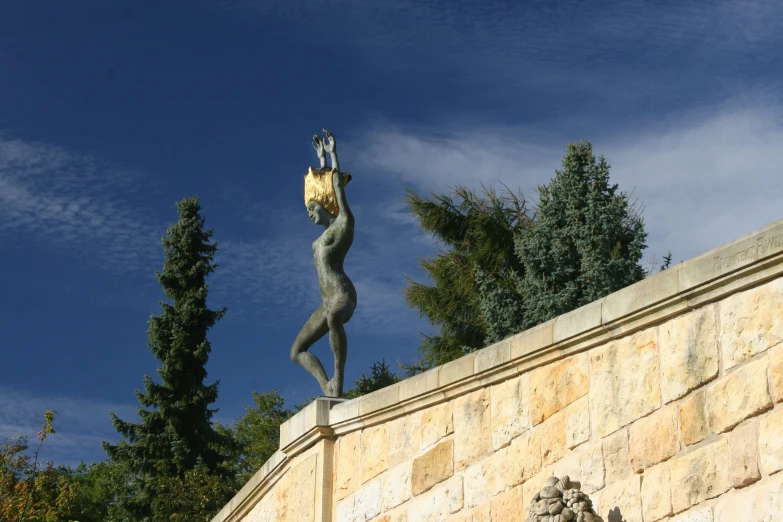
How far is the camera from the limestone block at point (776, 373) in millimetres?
5500

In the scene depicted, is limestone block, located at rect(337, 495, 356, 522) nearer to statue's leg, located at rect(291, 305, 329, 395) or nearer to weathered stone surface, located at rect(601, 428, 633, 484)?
statue's leg, located at rect(291, 305, 329, 395)

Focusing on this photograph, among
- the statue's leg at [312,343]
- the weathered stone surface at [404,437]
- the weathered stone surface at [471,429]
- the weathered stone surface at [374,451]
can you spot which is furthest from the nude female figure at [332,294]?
the weathered stone surface at [471,429]

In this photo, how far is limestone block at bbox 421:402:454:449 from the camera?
7.87 metres

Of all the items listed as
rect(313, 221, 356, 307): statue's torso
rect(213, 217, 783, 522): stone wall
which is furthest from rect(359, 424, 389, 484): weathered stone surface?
rect(313, 221, 356, 307): statue's torso

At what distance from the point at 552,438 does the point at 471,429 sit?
0.85 m

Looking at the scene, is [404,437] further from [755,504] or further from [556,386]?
[755,504]

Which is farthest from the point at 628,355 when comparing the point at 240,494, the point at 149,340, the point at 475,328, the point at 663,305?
the point at 149,340

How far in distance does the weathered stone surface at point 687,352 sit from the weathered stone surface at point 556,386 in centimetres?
66

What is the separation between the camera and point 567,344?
6836mm

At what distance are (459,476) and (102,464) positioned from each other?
29.2m

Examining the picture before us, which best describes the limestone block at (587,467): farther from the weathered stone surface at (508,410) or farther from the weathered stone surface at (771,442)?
the weathered stone surface at (771,442)

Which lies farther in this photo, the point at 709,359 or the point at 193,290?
the point at 193,290

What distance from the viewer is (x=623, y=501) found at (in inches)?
247

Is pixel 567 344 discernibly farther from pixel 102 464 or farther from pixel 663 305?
pixel 102 464
